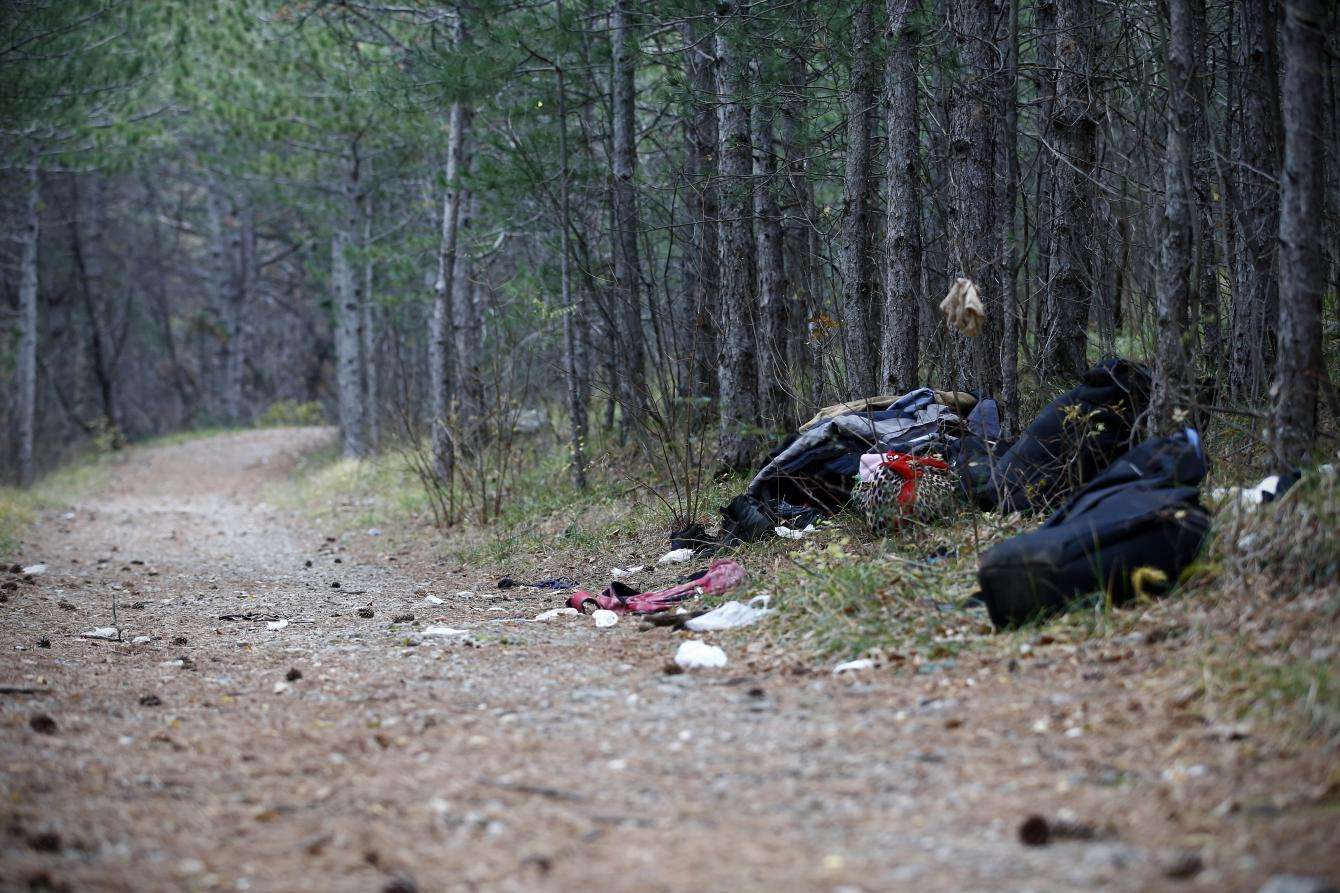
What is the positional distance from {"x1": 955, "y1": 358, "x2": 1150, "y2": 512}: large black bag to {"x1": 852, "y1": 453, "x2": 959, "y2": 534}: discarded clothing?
0.15 m

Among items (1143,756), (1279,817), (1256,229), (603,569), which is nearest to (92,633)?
(603,569)

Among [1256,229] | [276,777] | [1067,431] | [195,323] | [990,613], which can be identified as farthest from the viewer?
[195,323]

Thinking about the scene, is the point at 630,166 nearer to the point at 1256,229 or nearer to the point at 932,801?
the point at 1256,229

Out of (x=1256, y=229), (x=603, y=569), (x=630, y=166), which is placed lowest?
(x=603, y=569)

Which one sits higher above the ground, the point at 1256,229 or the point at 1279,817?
the point at 1256,229

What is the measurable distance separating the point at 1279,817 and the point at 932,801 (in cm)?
81

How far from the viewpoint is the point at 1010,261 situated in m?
7.65

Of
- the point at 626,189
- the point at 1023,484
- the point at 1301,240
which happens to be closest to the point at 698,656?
the point at 1023,484

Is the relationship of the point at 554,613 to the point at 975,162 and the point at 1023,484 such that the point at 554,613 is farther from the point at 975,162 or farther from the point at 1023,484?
the point at 975,162

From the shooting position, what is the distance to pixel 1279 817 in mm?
2480

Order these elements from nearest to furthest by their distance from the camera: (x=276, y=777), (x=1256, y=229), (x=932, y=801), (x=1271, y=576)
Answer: (x=932, y=801) < (x=276, y=777) < (x=1271, y=576) < (x=1256, y=229)

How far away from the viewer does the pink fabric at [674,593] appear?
19.7 ft

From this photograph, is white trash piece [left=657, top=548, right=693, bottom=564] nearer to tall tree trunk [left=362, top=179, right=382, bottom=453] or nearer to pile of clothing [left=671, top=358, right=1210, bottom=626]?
pile of clothing [left=671, top=358, right=1210, bottom=626]

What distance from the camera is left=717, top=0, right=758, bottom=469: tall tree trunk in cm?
845
